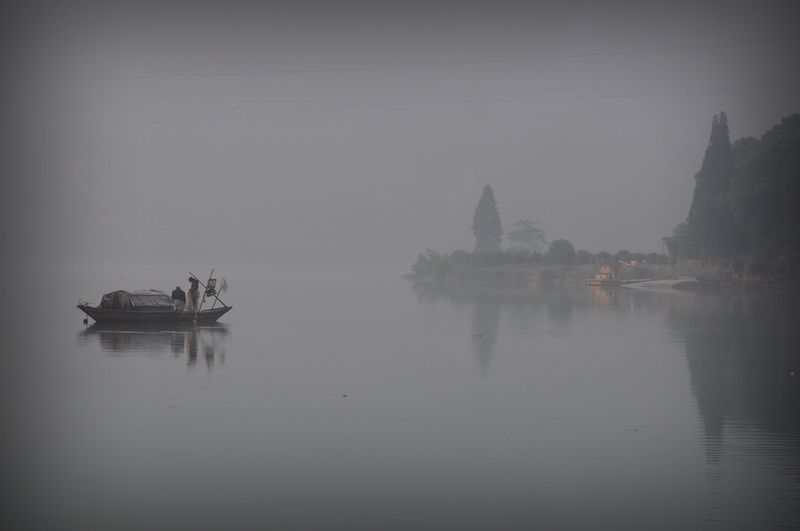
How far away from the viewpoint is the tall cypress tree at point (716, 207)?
265ft

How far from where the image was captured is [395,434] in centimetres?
1295

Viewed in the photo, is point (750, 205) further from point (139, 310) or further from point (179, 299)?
point (139, 310)

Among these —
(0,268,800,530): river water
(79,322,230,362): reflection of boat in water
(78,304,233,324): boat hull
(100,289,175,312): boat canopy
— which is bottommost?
(0,268,800,530): river water

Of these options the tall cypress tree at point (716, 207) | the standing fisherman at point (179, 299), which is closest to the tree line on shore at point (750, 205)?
the tall cypress tree at point (716, 207)

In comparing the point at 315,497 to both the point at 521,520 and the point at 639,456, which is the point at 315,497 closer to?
the point at 521,520

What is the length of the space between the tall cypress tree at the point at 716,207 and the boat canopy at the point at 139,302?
6392 cm

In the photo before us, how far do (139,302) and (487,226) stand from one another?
10371 cm

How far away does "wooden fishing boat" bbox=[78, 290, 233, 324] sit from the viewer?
96.6 feet

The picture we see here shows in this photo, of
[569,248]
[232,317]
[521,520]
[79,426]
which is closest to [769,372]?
[521,520]

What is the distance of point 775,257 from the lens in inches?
2776

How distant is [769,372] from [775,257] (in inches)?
2192

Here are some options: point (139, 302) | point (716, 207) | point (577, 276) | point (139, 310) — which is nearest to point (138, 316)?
point (139, 310)

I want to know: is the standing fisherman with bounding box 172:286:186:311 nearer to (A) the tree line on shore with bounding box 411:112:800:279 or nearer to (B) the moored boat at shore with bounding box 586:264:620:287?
(A) the tree line on shore with bounding box 411:112:800:279

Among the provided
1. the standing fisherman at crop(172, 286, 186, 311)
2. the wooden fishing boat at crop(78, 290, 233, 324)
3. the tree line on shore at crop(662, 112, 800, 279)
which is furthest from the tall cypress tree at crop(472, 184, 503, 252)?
the wooden fishing boat at crop(78, 290, 233, 324)
